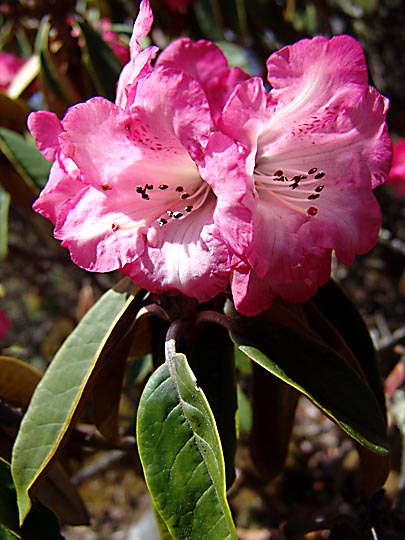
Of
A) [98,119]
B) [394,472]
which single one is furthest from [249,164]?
[394,472]

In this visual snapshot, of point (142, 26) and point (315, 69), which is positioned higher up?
point (142, 26)

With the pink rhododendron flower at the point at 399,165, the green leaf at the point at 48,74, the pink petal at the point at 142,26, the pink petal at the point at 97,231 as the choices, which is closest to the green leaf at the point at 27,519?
the pink petal at the point at 97,231

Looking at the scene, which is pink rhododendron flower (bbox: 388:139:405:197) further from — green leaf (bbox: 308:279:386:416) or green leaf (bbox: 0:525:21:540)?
green leaf (bbox: 0:525:21:540)

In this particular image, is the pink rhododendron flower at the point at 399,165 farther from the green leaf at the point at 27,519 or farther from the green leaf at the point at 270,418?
the green leaf at the point at 27,519

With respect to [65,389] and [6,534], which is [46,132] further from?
[6,534]

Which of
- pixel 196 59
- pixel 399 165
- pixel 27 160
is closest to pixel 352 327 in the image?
pixel 196 59

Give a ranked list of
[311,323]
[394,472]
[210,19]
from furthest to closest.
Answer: [394,472] → [210,19] → [311,323]

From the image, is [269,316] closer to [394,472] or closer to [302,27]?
[394,472]
